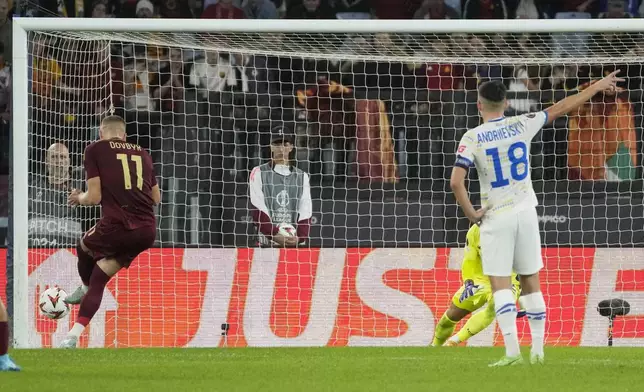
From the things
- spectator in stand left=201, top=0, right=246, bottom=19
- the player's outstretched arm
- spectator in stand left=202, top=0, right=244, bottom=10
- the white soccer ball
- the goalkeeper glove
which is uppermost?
spectator in stand left=202, top=0, right=244, bottom=10

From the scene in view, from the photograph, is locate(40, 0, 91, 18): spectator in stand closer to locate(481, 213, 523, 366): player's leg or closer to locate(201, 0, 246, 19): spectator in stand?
locate(201, 0, 246, 19): spectator in stand

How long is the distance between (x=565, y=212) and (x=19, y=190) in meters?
5.39

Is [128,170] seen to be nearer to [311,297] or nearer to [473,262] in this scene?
[311,297]

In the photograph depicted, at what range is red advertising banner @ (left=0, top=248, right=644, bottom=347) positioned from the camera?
41.4 ft

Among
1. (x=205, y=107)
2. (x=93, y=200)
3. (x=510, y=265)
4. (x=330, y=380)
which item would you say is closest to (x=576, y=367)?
(x=510, y=265)

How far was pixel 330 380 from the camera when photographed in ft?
24.1

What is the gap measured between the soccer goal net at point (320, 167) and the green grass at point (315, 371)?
2.03 meters

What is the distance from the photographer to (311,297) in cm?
1267

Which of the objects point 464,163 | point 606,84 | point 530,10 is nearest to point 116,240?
point 464,163

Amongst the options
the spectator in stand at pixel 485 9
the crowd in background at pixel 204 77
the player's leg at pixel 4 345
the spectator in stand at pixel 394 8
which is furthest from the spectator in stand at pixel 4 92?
the player's leg at pixel 4 345

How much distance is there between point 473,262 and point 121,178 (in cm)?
297

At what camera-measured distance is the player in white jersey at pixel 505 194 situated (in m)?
8.19

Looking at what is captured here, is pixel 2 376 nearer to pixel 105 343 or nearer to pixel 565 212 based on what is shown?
pixel 105 343

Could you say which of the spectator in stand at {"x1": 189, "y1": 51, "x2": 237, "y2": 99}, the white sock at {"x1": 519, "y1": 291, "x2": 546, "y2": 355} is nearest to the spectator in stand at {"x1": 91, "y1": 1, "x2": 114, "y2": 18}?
the spectator in stand at {"x1": 189, "y1": 51, "x2": 237, "y2": 99}
